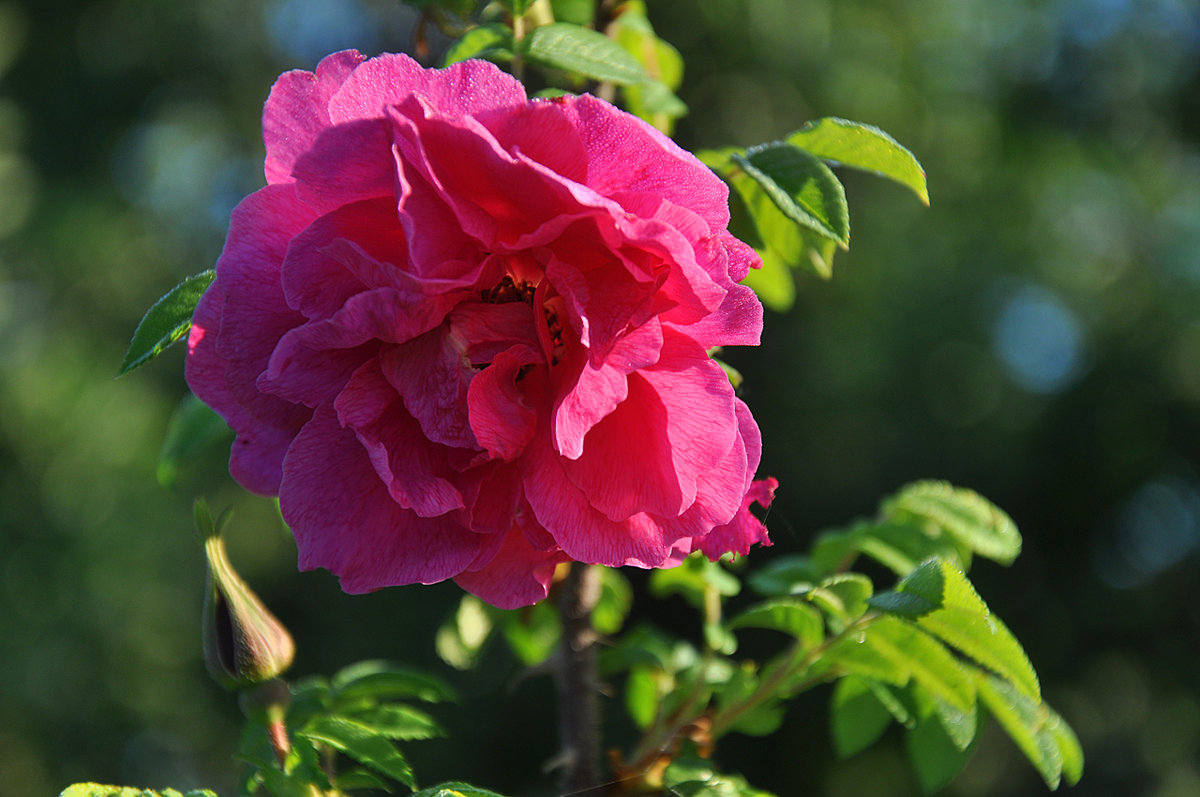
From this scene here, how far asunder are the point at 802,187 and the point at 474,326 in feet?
0.87

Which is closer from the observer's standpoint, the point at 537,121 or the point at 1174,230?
the point at 537,121

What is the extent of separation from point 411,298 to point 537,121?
0.11 metres

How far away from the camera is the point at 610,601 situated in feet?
3.58

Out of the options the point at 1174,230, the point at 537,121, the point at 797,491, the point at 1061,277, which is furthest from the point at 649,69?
the point at 1174,230

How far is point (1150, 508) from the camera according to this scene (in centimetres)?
358

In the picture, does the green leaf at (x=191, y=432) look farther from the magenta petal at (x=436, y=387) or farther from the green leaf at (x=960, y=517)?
the green leaf at (x=960, y=517)

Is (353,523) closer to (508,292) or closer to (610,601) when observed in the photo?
(508,292)

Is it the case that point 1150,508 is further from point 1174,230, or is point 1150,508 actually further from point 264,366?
point 264,366

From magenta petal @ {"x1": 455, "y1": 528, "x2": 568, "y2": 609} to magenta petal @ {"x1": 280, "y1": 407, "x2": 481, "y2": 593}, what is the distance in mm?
39

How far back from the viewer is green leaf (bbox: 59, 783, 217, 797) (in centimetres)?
55

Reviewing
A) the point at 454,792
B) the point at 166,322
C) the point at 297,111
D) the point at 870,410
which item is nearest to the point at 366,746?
the point at 454,792

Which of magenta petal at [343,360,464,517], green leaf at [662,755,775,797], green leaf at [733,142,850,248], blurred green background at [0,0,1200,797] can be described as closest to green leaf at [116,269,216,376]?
magenta petal at [343,360,464,517]

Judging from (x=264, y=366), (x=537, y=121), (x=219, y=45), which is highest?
(x=537, y=121)

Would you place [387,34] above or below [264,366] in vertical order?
below
